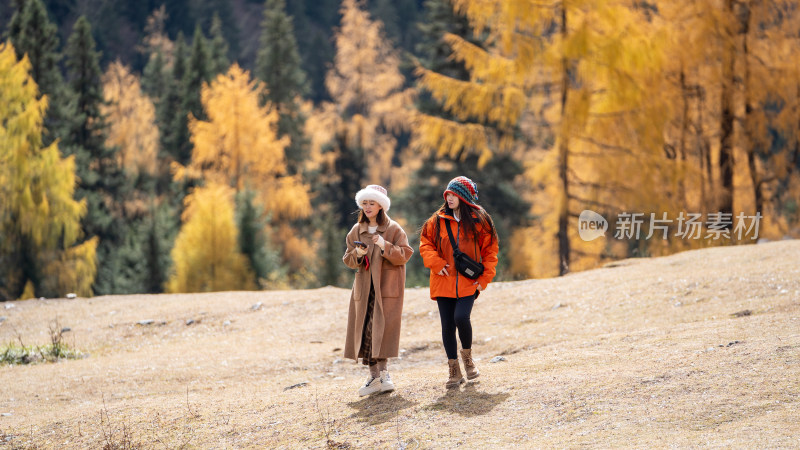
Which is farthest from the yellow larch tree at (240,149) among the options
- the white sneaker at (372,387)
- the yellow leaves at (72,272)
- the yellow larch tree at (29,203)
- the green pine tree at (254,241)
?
the white sneaker at (372,387)

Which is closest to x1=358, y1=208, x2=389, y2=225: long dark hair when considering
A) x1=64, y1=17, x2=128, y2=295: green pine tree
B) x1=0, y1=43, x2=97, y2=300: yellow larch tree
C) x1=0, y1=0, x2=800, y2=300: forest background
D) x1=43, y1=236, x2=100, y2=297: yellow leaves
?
x1=0, y1=0, x2=800, y2=300: forest background

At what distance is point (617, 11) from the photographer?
17391 millimetres

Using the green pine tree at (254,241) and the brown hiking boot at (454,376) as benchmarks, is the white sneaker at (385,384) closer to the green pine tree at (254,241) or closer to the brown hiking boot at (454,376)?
the brown hiking boot at (454,376)

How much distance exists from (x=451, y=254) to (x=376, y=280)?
0.61m

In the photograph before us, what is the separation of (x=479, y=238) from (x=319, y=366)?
3.63 m

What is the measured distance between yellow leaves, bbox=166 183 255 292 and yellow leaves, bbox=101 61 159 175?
18.1 meters

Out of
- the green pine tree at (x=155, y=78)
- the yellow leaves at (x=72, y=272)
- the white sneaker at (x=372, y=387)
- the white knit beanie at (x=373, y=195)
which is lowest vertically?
the yellow leaves at (x=72, y=272)

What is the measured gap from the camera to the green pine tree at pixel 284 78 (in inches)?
1629

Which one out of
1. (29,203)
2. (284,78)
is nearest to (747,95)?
(29,203)

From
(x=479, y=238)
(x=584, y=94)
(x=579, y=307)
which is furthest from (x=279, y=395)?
(x=584, y=94)

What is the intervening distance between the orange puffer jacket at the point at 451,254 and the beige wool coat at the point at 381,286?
7.1 inches

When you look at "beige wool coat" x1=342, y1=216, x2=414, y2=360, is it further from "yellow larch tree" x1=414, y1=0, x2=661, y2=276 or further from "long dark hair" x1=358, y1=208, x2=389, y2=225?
"yellow larch tree" x1=414, y1=0, x2=661, y2=276

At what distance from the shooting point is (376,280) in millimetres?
6180

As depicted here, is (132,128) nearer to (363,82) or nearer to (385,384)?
(363,82)
